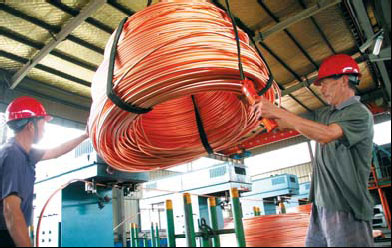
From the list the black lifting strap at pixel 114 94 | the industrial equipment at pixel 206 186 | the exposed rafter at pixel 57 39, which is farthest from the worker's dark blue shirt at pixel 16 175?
the exposed rafter at pixel 57 39

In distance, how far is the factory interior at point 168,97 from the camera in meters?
1.35

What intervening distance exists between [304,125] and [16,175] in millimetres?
1272

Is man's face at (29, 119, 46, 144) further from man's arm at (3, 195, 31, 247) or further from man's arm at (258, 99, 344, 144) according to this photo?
man's arm at (258, 99, 344, 144)

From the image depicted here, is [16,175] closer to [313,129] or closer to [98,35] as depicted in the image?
[313,129]

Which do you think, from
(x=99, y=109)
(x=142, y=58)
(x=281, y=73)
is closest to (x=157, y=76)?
(x=142, y=58)

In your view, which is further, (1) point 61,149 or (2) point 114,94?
(1) point 61,149

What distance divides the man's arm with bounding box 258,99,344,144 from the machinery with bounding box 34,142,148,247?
5.77ft

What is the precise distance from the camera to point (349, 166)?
4.63 feet

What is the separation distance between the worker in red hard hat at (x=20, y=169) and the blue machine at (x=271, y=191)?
5.04 metres

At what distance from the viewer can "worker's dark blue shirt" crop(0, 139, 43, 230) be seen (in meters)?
1.39

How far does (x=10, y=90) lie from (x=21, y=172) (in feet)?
18.9

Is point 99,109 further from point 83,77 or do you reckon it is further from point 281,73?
point 281,73

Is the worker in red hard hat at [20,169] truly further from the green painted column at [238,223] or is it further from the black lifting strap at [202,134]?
the green painted column at [238,223]

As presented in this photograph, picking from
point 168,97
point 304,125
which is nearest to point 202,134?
point 168,97
